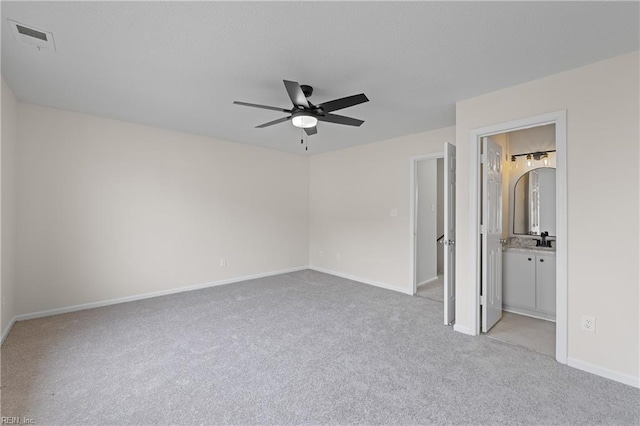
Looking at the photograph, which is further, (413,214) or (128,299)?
(413,214)

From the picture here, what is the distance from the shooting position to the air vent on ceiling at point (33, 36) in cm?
192

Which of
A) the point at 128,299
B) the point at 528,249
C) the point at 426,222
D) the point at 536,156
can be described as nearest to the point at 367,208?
the point at 426,222

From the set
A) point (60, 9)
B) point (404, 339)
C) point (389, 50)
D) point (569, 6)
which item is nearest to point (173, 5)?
point (60, 9)

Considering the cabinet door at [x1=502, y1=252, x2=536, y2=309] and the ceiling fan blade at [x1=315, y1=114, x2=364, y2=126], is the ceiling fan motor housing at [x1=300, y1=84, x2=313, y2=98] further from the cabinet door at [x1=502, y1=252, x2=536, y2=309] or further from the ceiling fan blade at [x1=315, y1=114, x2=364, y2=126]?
the cabinet door at [x1=502, y1=252, x2=536, y2=309]

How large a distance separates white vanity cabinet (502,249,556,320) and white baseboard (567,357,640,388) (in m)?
1.23

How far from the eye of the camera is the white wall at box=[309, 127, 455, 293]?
15.1ft

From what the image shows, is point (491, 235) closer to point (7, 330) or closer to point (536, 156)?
point (536, 156)

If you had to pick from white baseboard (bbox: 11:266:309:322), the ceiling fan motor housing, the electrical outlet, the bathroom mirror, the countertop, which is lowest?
white baseboard (bbox: 11:266:309:322)

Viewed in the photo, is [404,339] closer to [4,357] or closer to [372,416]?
[372,416]

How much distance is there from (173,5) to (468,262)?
328 cm

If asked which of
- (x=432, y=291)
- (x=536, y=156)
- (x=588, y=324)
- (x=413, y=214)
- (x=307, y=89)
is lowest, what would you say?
(x=432, y=291)

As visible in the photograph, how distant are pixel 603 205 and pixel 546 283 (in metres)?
1.59

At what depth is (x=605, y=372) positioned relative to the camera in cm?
222

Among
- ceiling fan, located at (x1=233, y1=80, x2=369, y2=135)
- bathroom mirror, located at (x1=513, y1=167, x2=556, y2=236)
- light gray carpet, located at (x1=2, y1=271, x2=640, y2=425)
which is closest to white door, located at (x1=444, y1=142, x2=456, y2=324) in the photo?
light gray carpet, located at (x1=2, y1=271, x2=640, y2=425)
